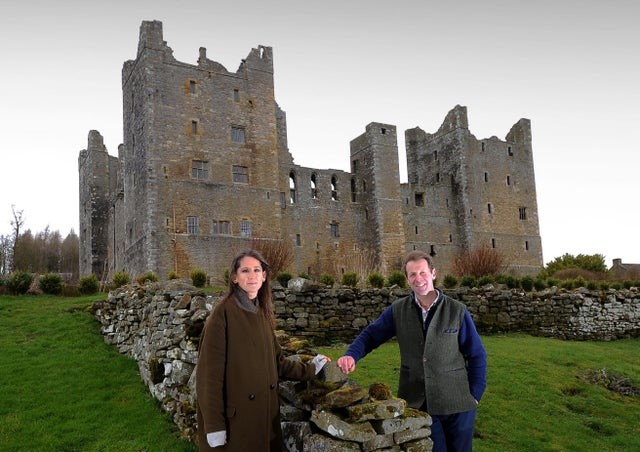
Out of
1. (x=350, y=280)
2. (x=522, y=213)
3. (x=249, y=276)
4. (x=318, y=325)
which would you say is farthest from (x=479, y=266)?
(x=249, y=276)

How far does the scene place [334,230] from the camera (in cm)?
4703

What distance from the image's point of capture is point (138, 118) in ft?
121

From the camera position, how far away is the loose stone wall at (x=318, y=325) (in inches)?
219

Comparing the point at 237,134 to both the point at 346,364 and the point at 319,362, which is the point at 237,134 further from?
the point at 346,364

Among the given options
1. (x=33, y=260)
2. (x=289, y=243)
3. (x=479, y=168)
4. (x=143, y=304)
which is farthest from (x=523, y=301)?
(x=33, y=260)

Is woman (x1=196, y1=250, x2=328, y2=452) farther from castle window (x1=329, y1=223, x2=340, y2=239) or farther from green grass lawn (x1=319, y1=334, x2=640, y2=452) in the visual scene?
castle window (x1=329, y1=223, x2=340, y2=239)

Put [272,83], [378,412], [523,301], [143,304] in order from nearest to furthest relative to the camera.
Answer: [378,412], [143,304], [523,301], [272,83]

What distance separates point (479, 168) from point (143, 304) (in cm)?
4723

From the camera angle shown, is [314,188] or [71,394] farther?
[314,188]

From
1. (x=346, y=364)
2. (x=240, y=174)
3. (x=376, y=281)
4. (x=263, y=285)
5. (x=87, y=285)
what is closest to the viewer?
(x=263, y=285)

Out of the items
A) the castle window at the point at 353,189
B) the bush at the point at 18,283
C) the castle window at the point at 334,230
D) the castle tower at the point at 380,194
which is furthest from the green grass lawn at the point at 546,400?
the castle window at the point at 353,189

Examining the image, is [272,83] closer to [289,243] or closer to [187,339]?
[289,243]

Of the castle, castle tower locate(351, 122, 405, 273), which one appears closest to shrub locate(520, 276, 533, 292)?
the castle

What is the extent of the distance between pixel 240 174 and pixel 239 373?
33.7 metres
